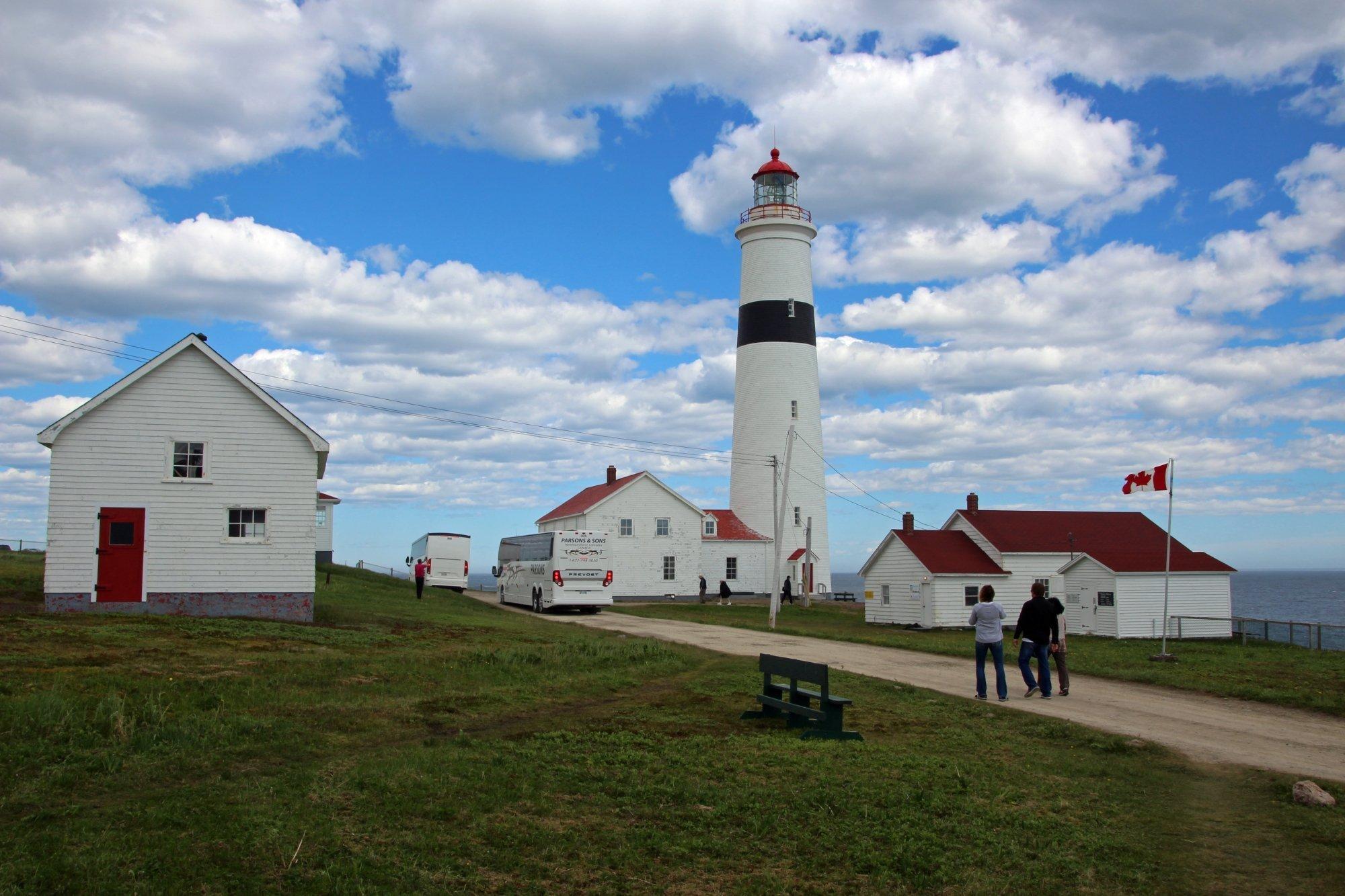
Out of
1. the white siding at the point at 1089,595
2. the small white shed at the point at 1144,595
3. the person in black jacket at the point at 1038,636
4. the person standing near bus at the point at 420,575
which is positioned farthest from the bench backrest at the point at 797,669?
the small white shed at the point at 1144,595

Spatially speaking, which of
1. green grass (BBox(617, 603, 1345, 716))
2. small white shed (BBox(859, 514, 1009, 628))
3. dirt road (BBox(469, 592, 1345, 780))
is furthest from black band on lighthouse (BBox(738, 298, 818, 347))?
dirt road (BBox(469, 592, 1345, 780))

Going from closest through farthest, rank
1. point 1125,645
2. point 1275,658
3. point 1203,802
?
point 1203,802, point 1275,658, point 1125,645

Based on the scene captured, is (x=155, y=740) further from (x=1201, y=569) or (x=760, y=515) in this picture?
(x=760, y=515)

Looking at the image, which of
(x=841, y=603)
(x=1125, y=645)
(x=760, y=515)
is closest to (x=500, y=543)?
(x=760, y=515)

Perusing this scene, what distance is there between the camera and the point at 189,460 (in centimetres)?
2402

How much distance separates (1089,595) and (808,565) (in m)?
14.9

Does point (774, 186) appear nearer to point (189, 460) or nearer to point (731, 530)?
point (731, 530)

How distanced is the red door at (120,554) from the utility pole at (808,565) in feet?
110

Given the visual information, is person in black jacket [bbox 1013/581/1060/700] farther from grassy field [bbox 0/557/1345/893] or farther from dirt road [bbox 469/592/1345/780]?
grassy field [bbox 0/557/1345/893]

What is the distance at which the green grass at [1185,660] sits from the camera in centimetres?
1705

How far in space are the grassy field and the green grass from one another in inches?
210

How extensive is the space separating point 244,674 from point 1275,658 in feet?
75.9

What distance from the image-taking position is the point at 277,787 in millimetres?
8930

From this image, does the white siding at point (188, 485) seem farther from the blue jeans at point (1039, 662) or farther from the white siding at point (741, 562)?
the white siding at point (741, 562)
